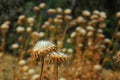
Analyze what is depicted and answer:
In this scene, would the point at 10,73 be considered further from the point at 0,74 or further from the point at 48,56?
the point at 48,56

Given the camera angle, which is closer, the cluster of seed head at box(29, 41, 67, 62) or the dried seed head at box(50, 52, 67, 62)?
the cluster of seed head at box(29, 41, 67, 62)

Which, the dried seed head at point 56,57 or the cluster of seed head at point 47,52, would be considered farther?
the dried seed head at point 56,57

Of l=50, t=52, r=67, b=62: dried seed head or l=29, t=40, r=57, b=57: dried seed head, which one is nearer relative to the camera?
l=29, t=40, r=57, b=57: dried seed head

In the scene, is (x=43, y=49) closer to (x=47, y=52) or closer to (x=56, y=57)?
(x=47, y=52)

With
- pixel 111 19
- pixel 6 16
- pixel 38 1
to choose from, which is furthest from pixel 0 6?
pixel 111 19

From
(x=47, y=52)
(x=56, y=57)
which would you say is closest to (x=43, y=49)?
(x=47, y=52)

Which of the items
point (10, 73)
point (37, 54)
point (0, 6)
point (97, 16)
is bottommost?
point (37, 54)

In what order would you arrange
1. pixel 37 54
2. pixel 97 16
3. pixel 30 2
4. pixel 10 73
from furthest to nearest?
pixel 30 2 < pixel 10 73 < pixel 97 16 < pixel 37 54

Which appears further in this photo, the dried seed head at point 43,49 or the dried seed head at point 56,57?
the dried seed head at point 56,57
